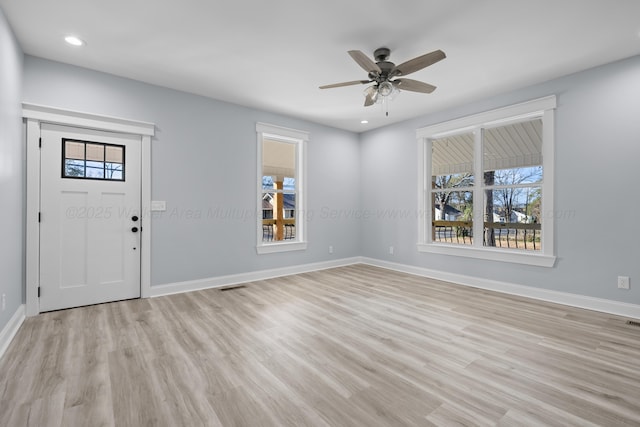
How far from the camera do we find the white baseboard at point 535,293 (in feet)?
10.8

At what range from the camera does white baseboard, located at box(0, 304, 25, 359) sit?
2404mm

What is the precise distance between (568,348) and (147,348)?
349 cm

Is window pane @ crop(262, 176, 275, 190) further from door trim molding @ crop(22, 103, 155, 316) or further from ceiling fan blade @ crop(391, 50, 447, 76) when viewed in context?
ceiling fan blade @ crop(391, 50, 447, 76)

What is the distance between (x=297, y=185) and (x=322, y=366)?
3.81 meters

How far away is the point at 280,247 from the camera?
5.20 meters

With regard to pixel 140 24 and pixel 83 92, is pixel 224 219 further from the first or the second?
pixel 140 24

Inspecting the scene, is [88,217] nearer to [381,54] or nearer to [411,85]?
[381,54]

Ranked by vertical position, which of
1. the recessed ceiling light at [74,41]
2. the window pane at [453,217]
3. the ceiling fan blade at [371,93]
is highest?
the recessed ceiling light at [74,41]

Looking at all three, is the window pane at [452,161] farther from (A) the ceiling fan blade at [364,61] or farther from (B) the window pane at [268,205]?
(B) the window pane at [268,205]

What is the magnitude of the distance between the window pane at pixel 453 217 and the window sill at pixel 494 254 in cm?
32

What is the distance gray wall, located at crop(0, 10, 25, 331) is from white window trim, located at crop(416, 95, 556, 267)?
5.13 metres

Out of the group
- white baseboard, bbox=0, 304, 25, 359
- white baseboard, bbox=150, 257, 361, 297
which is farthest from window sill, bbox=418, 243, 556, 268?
white baseboard, bbox=0, 304, 25, 359

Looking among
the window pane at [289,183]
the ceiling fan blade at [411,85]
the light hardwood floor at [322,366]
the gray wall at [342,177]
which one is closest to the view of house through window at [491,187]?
the gray wall at [342,177]

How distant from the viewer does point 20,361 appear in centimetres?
224
